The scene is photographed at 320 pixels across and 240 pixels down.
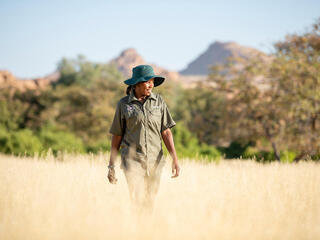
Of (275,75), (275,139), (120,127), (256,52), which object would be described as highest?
(256,52)

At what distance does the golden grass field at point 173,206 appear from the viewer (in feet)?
11.4

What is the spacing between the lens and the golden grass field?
3.48 meters

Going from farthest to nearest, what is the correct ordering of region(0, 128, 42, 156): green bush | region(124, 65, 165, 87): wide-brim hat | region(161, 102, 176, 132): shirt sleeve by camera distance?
region(0, 128, 42, 156): green bush < region(161, 102, 176, 132): shirt sleeve < region(124, 65, 165, 87): wide-brim hat

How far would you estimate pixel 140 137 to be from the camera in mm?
3885

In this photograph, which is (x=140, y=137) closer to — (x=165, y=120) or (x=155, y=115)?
(x=155, y=115)

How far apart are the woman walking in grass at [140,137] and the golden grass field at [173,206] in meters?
0.30

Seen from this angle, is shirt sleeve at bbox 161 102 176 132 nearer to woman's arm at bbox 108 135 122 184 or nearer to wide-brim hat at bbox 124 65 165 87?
wide-brim hat at bbox 124 65 165 87

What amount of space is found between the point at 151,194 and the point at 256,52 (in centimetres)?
1398

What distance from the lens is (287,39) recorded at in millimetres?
16094

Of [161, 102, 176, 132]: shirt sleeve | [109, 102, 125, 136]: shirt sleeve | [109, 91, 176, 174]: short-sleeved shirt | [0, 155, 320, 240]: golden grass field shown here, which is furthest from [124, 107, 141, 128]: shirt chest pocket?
[0, 155, 320, 240]: golden grass field

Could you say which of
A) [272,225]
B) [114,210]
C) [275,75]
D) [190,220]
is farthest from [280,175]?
[275,75]

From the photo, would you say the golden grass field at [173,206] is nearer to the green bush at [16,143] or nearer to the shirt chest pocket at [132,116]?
the shirt chest pocket at [132,116]

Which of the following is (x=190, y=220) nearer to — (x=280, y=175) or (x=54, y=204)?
(x=54, y=204)

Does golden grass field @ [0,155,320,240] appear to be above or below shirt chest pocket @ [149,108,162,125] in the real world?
below
